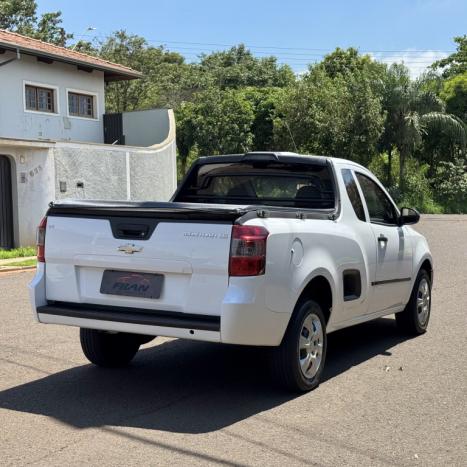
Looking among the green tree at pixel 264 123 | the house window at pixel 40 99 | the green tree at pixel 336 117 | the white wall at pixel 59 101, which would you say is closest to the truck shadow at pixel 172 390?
the white wall at pixel 59 101

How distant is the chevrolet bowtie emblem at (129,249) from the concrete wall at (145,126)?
818 inches

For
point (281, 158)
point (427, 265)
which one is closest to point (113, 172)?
point (427, 265)

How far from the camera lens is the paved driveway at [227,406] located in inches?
166

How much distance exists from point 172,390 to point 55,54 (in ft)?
61.9

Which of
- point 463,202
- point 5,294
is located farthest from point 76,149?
point 463,202

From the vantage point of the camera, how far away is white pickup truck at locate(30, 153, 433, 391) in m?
4.85

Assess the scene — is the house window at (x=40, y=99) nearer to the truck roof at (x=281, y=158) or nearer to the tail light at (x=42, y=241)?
the truck roof at (x=281, y=158)

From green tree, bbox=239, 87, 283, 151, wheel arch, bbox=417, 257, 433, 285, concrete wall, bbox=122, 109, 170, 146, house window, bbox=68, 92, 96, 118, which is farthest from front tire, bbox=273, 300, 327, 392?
green tree, bbox=239, 87, 283, 151

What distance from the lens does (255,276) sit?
4.83 meters

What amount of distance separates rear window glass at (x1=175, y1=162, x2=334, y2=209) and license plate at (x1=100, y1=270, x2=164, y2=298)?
1867mm

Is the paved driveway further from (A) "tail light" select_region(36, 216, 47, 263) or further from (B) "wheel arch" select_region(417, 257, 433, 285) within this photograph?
(A) "tail light" select_region(36, 216, 47, 263)

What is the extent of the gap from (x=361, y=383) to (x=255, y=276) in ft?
5.27

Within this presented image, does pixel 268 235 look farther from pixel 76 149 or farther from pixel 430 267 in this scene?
pixel 76 149

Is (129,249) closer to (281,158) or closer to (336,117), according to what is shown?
(281,158)
